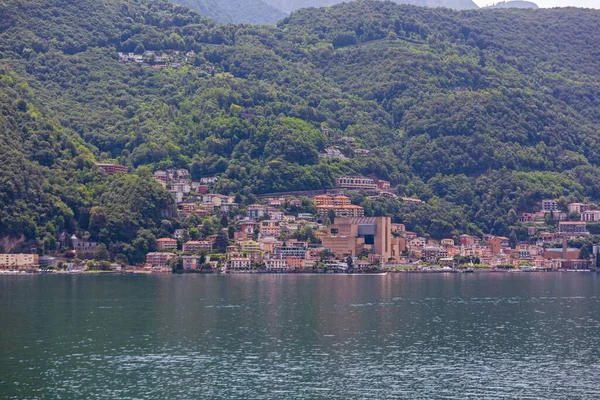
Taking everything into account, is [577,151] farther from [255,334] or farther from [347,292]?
[255,334]

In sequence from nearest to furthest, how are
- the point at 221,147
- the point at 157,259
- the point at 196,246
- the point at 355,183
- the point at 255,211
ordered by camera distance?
the point at 157,259
the point at 196,246
the point at 255,211
the point at 355,183
the point at 221,147

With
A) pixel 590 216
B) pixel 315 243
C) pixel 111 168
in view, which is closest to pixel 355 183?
pixel 315 243

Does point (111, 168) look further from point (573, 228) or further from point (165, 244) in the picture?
point (573, 228)

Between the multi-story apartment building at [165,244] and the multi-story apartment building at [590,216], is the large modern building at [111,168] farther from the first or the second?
the multi-story apartment building at [590,216]

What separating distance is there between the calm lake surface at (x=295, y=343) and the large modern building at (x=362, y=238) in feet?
137

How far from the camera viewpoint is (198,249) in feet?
449

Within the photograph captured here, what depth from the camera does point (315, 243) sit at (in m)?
145

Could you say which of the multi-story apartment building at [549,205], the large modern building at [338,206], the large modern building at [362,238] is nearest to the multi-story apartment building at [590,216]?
the multi-story apartment building at [549,205]

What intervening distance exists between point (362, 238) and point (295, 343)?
275 ft

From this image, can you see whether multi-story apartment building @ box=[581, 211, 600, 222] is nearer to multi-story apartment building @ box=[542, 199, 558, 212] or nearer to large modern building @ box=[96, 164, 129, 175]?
multi-story apartment building @ box=[542, 199, 558, 212]

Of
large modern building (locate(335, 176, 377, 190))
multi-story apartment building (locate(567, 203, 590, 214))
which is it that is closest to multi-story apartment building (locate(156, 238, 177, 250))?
large modern building (locate(335, 176, 377, 190))

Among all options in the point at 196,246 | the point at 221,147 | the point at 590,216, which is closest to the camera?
the point at 196,246

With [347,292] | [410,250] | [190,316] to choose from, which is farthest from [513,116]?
[190,316]

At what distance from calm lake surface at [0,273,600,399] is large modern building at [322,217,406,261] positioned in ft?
137
